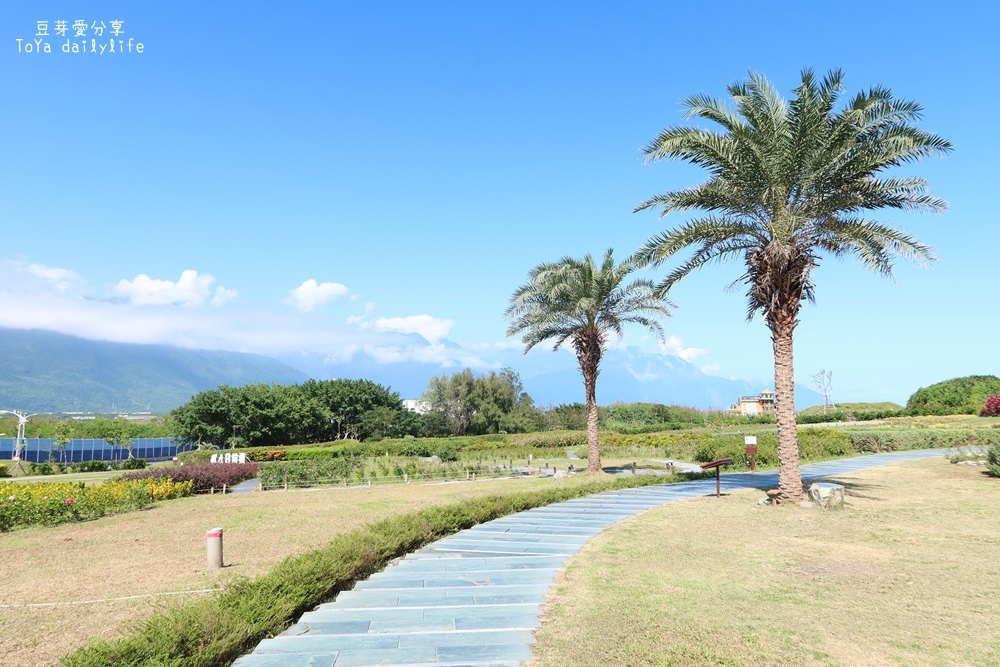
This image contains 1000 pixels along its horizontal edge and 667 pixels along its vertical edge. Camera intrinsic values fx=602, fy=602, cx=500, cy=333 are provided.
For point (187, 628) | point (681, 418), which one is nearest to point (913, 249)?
point (187, 628)

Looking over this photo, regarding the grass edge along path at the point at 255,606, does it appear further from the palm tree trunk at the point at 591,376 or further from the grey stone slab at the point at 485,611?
the palm tree trunk at the point at 591,376

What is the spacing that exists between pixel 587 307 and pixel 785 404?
1076 centimetres

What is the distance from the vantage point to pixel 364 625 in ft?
21.4

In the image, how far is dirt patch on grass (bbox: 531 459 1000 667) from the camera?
571 cm

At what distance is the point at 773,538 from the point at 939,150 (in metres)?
10.7

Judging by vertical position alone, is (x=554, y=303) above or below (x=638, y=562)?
above

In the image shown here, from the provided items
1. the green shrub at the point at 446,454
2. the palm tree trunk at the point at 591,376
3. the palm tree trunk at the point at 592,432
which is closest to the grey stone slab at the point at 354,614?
the palm tree trunk at the point at 591,376

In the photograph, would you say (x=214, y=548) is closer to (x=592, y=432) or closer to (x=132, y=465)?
(x=592, y=432)

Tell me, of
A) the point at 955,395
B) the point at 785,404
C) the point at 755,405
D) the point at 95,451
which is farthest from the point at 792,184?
the point at 755,405

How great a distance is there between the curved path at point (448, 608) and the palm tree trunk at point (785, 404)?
5260 mm

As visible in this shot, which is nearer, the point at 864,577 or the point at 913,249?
the point at 864,577

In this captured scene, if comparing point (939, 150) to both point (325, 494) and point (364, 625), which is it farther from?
point (325, 494)

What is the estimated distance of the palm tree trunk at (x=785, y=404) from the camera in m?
15.1

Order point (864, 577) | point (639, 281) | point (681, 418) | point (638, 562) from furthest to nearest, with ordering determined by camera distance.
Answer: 1. point (681, 418)
2. point (639, 281)
3. point (638, 562)
4. point (864, 577)
